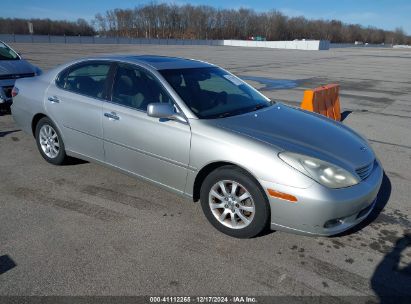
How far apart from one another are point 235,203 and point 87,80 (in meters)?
2.49

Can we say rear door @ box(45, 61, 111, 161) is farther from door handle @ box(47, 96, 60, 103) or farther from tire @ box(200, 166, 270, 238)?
tire @ box(200, 166, 270, 238)

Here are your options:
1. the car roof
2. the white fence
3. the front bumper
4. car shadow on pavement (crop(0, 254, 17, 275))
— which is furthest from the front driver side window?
the white fence

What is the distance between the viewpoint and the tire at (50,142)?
184 inches

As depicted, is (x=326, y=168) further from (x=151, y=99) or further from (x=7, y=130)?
(x=7, y=130)

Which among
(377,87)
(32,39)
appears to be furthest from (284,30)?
(377,87)

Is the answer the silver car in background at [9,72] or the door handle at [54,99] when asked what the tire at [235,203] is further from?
the silver car in background at [9,72]

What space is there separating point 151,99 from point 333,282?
2415 millimetres

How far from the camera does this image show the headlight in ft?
9.47

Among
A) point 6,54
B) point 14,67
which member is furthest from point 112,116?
point 6,54

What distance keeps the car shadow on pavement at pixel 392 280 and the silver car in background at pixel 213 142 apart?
0.41m

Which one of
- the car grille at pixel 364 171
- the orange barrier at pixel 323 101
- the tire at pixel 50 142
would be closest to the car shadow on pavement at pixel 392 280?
the car grille at pixel 364 171

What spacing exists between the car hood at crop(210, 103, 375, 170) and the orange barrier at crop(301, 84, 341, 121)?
9.38ft

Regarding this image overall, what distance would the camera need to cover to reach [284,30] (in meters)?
141

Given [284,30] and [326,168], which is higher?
[284,30]
